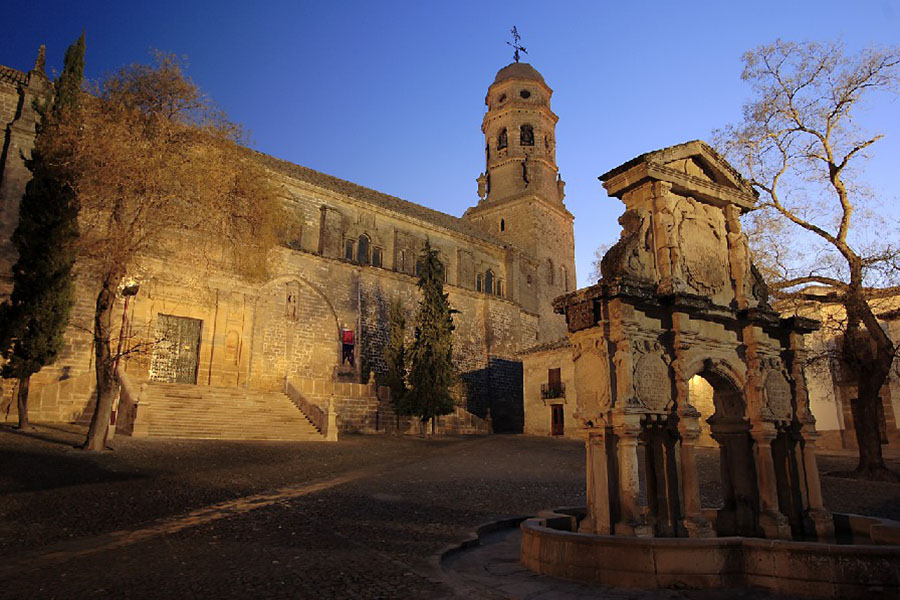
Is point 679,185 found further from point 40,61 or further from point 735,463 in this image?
point 40,61

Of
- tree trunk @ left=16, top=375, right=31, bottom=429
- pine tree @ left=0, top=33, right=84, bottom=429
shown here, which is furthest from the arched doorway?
tree trunk @ left=16, top=375, right=31, bottom=429

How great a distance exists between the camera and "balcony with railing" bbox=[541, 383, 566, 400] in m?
27.5

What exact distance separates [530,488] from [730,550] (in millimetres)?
7573

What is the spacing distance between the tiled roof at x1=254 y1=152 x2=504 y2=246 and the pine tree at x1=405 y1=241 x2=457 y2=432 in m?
9.06

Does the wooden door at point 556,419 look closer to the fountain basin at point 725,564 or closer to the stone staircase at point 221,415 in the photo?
the stone staircase at point 221,415

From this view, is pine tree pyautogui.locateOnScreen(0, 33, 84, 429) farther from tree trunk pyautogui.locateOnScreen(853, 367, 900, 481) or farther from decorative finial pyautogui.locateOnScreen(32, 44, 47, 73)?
tree trunk pyautogui.locateOnScreen(853, 367, 900, 481)

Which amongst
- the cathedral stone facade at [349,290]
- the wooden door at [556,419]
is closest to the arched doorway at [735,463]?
the cathedral stone facade at [349,290]

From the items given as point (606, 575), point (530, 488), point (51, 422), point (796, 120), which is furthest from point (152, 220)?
point (796, 120)

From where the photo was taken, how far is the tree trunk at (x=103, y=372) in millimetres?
13828

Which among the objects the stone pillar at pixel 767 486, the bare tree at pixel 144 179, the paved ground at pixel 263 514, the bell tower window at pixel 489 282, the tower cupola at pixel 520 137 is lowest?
the paved ground at pixel 263 514

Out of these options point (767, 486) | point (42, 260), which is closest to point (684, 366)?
point (767, 486)

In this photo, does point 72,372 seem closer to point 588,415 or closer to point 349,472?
point 349,472

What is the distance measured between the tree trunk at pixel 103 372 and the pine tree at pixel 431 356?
44.3 feet

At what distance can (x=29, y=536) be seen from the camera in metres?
7.32
